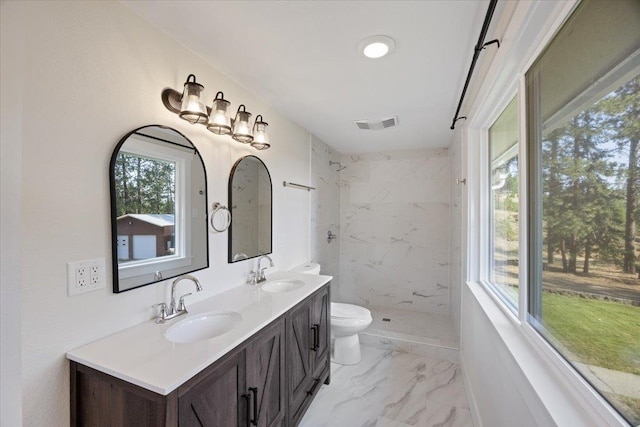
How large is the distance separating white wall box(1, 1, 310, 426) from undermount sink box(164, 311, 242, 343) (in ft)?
0.57

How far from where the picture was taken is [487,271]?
79.0 inches

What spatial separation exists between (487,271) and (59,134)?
8.34 ft

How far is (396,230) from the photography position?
3.65m

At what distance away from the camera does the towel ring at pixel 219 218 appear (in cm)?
166

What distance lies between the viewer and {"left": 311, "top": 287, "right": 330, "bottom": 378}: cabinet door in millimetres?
1893

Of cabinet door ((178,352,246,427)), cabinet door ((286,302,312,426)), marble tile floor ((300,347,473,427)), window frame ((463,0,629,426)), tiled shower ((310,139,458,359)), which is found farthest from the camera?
tiled shower ((310,139,458,359))

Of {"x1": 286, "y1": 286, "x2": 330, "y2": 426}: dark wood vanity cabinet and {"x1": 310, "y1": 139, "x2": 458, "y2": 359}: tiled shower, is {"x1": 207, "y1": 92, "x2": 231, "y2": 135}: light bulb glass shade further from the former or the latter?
{"x1": 310, "y1": 139, "x2": 458, "y2": 359}: tiled shower

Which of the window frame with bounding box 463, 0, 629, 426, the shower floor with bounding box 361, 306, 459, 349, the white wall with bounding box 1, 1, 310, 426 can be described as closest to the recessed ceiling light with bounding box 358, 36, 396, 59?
the window frame with bounding box 463, 0, 629, 426

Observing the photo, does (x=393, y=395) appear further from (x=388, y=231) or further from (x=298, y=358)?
(x=388, y=231)

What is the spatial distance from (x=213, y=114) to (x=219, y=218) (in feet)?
2.06

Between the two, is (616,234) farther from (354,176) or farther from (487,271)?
(354,176)

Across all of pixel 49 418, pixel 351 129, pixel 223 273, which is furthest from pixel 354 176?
pixel 49 418

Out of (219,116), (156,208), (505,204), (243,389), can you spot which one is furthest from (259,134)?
(505,204)

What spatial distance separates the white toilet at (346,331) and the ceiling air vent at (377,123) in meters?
1.49
